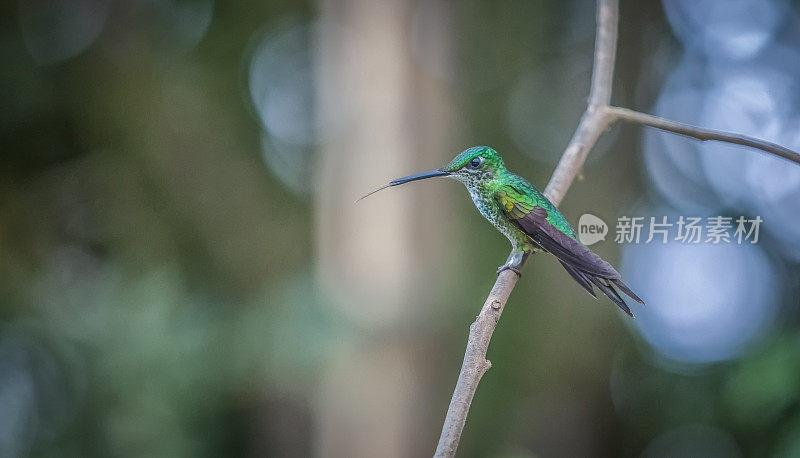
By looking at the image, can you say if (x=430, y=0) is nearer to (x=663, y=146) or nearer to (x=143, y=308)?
(x=663, y=146)

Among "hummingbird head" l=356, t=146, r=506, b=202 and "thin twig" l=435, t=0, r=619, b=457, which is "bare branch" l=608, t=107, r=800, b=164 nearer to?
"thin twig" l=435, t=0, r=619, b=457

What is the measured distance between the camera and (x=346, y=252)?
6.04ft

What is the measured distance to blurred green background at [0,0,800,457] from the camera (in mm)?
1599

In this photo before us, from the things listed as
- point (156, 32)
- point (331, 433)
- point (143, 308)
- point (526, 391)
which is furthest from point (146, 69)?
point (526, 391)

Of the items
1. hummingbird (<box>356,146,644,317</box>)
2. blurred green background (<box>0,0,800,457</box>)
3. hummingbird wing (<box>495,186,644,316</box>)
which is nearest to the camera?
hummingbird wing (<box>495,186,644,316</box>)

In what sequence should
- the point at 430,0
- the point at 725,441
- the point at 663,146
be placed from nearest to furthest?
the point at 663,146 → the point at 725,441 → the point at 430,0

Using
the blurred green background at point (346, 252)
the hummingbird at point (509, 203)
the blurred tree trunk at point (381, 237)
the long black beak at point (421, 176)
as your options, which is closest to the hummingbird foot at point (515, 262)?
the hummingbird at point (509, 203)

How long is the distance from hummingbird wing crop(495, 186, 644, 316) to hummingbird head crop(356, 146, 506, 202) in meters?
0.02

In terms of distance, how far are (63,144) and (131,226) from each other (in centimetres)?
44

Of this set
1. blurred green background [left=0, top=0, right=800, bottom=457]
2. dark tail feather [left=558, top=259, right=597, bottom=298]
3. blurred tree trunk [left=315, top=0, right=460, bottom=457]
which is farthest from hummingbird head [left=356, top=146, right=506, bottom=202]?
blurred tree trunk [left=315, top=0, right=460, bottom=457]

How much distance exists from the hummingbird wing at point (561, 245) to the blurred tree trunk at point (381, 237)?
1122 mm

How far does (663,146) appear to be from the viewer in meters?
1.15

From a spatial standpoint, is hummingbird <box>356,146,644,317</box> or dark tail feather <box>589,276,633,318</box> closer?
dark tail feather <box>589,276,633,318</box>

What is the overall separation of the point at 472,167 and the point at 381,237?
123 cm
